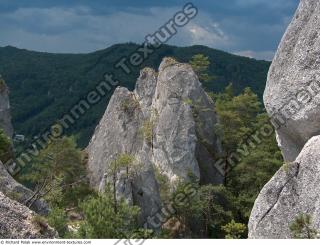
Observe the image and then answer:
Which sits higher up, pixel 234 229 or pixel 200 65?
pixel 200 65

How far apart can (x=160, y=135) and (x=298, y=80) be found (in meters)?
22.6

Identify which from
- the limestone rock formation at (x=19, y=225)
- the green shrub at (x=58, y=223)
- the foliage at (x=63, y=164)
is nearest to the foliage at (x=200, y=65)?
the foliage at (x=63, y=164)

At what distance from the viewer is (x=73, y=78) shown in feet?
541

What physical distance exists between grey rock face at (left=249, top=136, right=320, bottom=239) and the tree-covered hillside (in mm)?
93601

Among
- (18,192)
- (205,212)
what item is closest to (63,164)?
(205,212)

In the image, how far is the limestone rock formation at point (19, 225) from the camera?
1023 cm

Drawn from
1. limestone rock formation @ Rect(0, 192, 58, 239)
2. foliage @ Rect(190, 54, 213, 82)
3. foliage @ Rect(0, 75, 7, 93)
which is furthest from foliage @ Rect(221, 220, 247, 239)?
foliage @ Rect(0, 75, 7, 93)

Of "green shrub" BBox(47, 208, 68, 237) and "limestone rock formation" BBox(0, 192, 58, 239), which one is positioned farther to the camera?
"green shrub" BBox(47, 208, 68, 237)

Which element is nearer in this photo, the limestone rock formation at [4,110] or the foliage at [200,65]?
the limestone rock formation at [4,110]

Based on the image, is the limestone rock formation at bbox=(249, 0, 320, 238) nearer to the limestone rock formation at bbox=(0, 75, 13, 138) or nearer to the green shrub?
the green shrub

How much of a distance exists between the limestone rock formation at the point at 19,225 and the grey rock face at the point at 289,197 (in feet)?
38.2

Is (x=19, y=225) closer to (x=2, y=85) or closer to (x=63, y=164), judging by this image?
(x=63, y=164)

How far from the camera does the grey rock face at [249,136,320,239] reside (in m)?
20.0

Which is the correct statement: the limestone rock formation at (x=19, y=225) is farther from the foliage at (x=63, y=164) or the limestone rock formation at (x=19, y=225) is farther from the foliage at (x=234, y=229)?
the foliage at (x=63, y=164)
